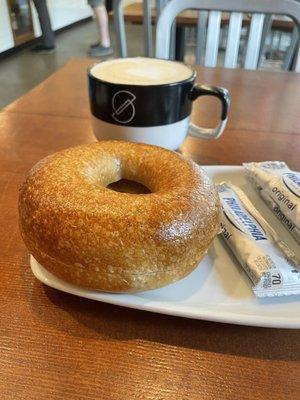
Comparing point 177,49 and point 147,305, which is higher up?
point 147,305

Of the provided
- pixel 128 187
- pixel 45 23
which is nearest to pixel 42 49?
pixel 45 23

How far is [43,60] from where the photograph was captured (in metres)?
3.12

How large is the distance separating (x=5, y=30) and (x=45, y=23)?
0.38 meters

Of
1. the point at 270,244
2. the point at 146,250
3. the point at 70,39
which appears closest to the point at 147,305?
the point at 146,250

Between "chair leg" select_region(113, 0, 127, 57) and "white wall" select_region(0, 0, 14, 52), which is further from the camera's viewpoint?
"white wall" select_region(0, 0, 14, 52)

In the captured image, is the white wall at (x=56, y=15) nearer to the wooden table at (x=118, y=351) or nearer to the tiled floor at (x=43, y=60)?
the tiled floor at (x=43, y=60)

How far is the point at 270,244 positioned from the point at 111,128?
273 mm

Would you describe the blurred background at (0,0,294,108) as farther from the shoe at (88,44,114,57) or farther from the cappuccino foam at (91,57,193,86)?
the cappuccino foam at (91,57,193,86)

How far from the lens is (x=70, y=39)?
3.86m

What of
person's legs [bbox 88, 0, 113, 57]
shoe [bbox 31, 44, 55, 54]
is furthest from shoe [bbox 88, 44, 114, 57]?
shoe [bbox 31, 44, 55, 54]

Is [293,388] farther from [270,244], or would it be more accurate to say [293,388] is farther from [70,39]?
[70,39]

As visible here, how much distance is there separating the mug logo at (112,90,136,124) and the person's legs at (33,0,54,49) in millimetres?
3260

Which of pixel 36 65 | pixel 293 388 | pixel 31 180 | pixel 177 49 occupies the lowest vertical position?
pixel 36 65

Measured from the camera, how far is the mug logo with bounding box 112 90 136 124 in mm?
478
